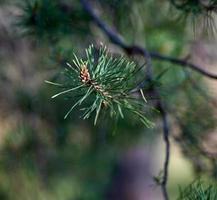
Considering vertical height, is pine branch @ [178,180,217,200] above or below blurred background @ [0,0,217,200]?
below

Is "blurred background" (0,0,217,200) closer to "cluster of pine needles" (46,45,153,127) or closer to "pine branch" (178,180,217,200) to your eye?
"pine branch" (178,180,217,200)

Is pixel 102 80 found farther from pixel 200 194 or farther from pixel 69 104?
pixel 69 104

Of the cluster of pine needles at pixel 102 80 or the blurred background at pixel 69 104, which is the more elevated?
the blurred background at pixel 69 104

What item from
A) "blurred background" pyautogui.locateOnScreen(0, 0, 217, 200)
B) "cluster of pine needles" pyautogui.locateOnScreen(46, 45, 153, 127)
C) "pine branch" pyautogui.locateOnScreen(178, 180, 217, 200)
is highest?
"blurred background" pyautogui.locateOnScreen(0, 0, 217, 200)

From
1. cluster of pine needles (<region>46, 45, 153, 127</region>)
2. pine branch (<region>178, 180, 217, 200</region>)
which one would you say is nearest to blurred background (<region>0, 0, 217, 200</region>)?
pine branch (<region>178, 180, 217, 200</region>)

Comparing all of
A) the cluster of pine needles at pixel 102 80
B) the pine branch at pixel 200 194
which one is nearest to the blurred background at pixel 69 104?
the pine branch at pixel 200 194

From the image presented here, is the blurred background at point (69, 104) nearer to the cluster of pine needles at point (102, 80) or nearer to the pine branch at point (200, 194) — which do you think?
the pine branch at point (200, 194)

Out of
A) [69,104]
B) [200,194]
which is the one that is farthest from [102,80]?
[69,104]

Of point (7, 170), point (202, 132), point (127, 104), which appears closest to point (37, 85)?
point (7, 170)

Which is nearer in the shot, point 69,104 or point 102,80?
point 102,80
